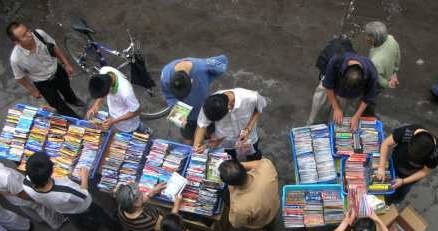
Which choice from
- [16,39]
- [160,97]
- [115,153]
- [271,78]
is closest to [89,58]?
[160,97]

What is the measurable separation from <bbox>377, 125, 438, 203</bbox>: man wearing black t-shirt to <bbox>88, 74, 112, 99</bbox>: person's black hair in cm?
345

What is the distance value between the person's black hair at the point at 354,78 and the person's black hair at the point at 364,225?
154 cm

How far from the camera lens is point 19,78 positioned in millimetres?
6930

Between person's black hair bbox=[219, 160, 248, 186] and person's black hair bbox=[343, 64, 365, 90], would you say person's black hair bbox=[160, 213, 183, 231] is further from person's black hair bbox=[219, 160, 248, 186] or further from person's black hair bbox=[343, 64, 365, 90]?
person's black hair bbox=[343, 64, 365, 90]

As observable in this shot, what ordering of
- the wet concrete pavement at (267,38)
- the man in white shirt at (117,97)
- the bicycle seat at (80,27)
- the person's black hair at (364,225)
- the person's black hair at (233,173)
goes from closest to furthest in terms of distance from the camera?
the person's black hair at (364,225) → the person's black hair at (233,173) → the man in white shirt at (117,97) → the bicycle seat at (80,27) → the wet concrete pavement at (267,38)

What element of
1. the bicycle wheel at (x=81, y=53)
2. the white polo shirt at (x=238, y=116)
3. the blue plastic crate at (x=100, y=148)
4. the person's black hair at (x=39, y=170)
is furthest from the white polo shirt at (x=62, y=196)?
the bicycle wheel at (x=81, y=53)

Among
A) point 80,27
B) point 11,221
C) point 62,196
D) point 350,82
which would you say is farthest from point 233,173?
point 80,27

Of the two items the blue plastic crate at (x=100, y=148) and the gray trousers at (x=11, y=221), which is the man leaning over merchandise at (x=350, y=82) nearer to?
the blue plastic crate at (x=100, y=148)

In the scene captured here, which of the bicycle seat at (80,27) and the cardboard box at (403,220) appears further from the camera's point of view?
the bicycle seat at (80,27)

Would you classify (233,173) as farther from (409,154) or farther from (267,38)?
(267,38)

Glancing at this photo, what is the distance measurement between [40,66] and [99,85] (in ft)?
5.05

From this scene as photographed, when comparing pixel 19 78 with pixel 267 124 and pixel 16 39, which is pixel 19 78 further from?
pixel 267 124

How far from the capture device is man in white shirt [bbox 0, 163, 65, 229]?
584 centimetres

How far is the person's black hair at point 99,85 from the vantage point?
589 cm
